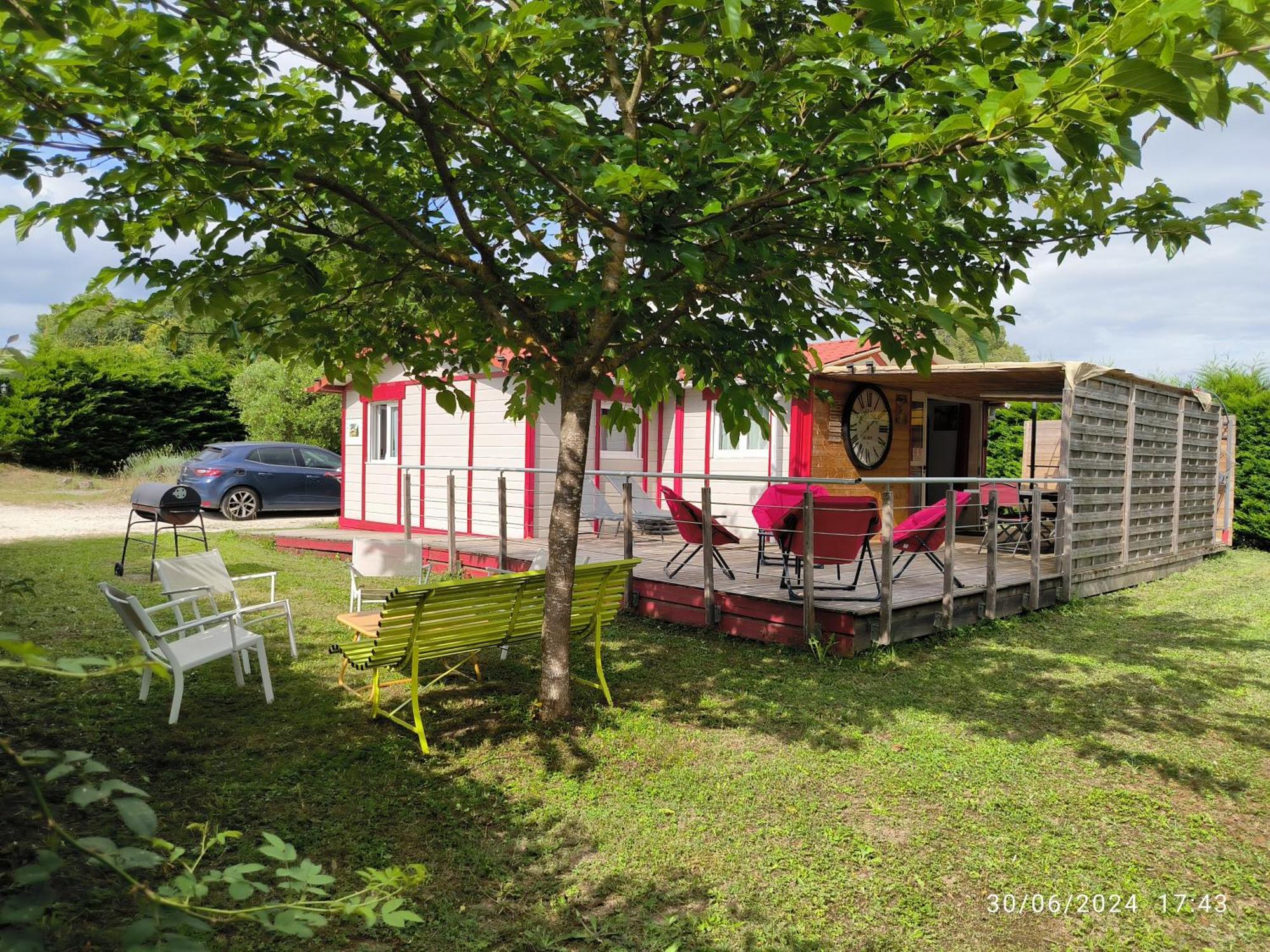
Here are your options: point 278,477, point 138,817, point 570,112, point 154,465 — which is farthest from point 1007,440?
point 154,465

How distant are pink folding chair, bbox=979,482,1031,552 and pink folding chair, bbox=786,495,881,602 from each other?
359 centimetres

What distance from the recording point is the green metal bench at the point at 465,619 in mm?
4504

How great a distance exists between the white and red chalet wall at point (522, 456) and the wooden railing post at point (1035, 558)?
321 cm

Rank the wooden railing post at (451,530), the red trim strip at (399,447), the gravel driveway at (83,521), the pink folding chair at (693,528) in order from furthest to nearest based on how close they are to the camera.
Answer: the red trim strip at (399,447) → the gravel driveway at (83,521) → the wooden railing post at (451,530) → the pink folding chair at (693,528)

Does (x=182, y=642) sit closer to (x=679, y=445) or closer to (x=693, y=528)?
(x=693, y=528)

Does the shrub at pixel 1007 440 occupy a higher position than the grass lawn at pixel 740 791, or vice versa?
the shrub at pixel 1007 440

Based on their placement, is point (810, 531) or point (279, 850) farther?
point (810, 531)

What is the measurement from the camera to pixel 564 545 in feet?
16.1

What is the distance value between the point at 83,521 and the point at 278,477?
3397 millimetres

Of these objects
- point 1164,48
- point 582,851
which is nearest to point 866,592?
point 582,851

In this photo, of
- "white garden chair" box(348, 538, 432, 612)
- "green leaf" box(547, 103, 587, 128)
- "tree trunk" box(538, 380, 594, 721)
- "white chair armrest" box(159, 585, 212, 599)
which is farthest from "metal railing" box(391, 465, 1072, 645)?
"green leaf" box(547, 103, 587, 128)

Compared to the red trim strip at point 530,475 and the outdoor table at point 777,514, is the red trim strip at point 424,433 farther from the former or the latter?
the outdoor table at point 777,514

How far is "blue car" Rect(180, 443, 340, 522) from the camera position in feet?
53.9

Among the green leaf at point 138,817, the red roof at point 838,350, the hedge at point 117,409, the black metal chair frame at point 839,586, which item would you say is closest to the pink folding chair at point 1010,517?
the red roof at point 838,350
